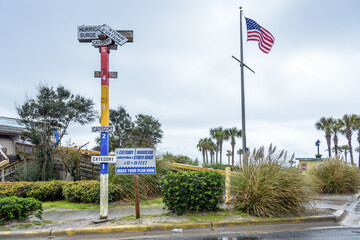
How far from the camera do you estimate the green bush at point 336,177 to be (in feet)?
46.2

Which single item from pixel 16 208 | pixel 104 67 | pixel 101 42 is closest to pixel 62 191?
pixel 16 208

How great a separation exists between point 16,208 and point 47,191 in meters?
4.57

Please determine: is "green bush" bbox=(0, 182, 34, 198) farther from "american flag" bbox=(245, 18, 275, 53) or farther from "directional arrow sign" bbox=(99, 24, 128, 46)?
"american flag" bbox=(245, 18, 275, 53)

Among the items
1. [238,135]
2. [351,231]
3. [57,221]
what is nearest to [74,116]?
[57,221]

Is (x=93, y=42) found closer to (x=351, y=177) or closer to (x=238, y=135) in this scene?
(x=351, y=177)

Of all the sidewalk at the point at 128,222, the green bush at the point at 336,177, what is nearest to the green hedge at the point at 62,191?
the sidewalk at the point at 128,222

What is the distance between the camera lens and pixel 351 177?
1441 centimetres

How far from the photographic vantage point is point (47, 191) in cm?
1148

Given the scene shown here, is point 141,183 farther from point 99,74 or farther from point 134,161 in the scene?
point 99,74

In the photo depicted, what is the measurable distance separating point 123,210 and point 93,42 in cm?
487

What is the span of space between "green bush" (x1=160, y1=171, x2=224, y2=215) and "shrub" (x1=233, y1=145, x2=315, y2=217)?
0.67 meters

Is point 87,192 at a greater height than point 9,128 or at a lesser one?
lesser

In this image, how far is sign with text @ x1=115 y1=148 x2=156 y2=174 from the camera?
25.1 ft

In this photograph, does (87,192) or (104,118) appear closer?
(104,118)
